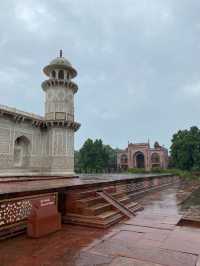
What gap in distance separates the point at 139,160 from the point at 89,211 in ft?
160

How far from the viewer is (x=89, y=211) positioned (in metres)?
4.38

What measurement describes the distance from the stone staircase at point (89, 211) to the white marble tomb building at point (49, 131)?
1416 centimetres

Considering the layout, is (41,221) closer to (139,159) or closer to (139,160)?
(139,159)

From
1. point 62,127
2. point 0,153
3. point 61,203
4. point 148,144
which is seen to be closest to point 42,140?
point 62,127

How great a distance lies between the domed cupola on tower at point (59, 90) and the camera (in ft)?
67.2

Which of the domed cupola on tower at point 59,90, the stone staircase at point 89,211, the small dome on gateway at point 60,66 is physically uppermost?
the small dome on gateway at point 60,66

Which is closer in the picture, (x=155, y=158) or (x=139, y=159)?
(x=155, y=158)

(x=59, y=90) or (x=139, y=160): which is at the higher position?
(x=59, y=90)

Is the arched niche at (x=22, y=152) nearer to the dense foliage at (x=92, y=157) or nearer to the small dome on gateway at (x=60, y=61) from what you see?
the small dome on gateway at (x=60, y=61)

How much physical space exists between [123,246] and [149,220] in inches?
68.3

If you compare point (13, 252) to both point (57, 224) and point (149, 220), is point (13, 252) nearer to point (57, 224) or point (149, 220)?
point (57, 224)

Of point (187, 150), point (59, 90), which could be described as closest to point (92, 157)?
point (187, 150)

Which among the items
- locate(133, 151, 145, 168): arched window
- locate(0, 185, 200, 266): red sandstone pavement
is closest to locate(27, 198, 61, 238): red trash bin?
locate(0, 185, 200, 266): red sandstone pavement

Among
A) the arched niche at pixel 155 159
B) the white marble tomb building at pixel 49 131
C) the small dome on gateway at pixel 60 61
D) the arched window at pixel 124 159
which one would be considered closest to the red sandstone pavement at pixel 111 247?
the white marble tomb building at pixel 49 131
